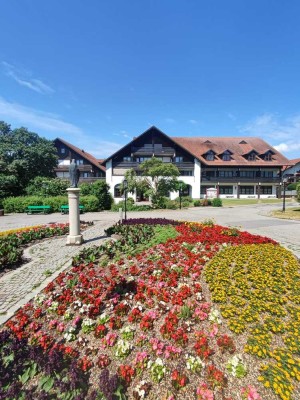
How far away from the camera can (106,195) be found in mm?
22484

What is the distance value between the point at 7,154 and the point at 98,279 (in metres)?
26.9

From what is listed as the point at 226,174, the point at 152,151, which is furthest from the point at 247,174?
the point at 152,151

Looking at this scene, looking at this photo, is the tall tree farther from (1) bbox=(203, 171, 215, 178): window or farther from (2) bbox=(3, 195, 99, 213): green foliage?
(1) bbox=(203, 171, 215, 178): window

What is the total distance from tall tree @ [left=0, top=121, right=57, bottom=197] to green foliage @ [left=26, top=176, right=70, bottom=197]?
6.50 ft

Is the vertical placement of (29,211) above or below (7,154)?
below

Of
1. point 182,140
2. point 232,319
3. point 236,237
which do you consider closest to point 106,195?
point 236,237

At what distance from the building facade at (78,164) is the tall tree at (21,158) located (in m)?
7.47

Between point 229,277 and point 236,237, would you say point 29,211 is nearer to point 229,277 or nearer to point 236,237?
point 236,237

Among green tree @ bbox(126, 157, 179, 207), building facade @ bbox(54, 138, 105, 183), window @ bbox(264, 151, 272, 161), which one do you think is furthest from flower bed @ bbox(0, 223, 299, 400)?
window @ bbox(264, 151, 272, 161)

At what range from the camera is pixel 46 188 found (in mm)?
23312

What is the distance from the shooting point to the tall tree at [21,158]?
23.8m

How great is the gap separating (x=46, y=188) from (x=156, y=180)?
12.0m

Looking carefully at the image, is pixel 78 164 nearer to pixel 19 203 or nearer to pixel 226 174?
pixel 19 203

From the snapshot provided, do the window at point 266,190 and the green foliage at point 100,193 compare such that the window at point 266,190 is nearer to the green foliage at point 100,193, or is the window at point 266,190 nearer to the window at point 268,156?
the window at point 268,156
